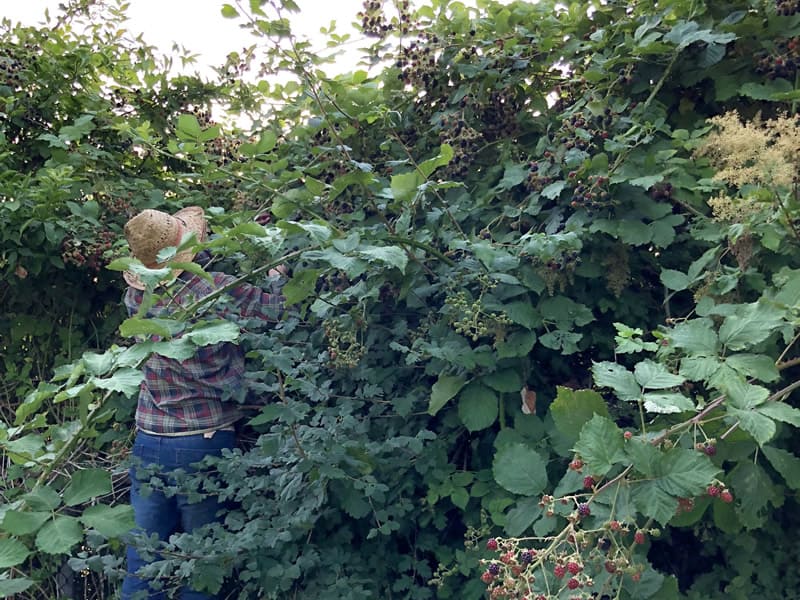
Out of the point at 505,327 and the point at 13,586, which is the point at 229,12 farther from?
the point at 13,586

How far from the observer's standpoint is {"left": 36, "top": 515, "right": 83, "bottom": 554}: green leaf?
4.23 ft

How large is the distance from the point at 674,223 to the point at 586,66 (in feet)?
2.42

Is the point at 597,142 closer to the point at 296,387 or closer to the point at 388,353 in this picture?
the point at 388,353

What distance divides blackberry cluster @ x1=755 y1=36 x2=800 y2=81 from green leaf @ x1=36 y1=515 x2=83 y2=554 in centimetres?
217

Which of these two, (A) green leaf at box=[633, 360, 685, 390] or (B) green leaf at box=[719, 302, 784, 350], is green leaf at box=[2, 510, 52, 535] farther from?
(B) green leaf at box=[719, 302, 784, 350]

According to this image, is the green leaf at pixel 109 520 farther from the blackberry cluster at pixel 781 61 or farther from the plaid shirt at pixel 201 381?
the blackberry cluster at pixel 781 61

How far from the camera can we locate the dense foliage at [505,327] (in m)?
1.39

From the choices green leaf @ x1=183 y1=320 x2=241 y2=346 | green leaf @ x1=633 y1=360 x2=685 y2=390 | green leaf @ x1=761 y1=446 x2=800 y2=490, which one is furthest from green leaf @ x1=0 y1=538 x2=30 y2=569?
green leaf @ x1=761 y1=446 x2=800 y2=490

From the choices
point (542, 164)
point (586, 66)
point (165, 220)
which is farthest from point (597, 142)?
point (165, 220)

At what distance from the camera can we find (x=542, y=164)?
7.14ft

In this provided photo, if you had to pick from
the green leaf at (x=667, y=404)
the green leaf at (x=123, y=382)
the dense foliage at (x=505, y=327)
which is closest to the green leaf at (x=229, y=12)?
the dense foliage at (x=505, y=327)

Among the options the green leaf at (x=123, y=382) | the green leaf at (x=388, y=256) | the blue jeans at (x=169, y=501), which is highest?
the green leaf at (x=123, y=382)

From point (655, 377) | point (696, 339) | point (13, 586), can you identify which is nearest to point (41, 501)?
point (13, 586)

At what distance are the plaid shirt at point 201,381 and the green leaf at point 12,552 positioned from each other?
3.88ft
